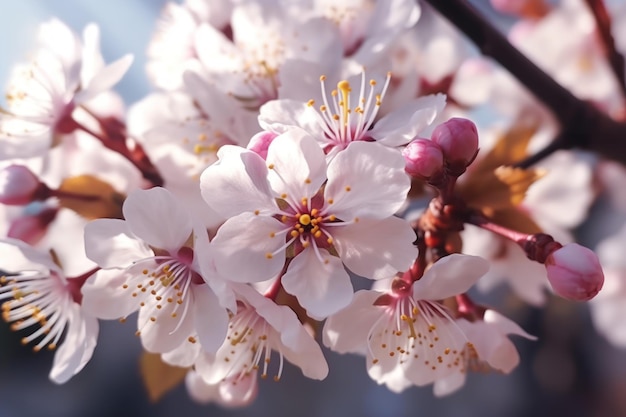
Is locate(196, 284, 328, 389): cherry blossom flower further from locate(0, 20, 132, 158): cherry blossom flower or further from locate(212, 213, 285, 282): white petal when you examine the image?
locate(0, 20, 132, 158): cherry blossom flower

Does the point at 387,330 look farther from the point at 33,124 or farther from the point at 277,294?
the point at 33,124

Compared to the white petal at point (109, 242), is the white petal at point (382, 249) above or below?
below

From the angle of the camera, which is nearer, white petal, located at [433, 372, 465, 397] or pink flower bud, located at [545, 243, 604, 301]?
pink flower bud, located at [545, 243, 604, 301]

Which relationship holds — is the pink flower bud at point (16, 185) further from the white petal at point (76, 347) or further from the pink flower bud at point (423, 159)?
the pink flower bud at point (423, 159)

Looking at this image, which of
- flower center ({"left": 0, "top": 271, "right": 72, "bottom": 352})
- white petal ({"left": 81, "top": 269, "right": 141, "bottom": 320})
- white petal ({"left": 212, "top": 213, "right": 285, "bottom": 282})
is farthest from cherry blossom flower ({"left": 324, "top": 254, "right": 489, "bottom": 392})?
flower center ({"left": 0, "top": 271, "right": 72, "bottom": 352})

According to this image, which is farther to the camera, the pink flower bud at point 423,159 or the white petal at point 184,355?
the white petal at point 184,355

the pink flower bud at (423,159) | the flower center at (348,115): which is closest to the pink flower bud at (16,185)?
the flower center at (348,115)

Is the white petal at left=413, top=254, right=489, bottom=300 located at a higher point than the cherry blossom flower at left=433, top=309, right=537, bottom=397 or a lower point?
higher
